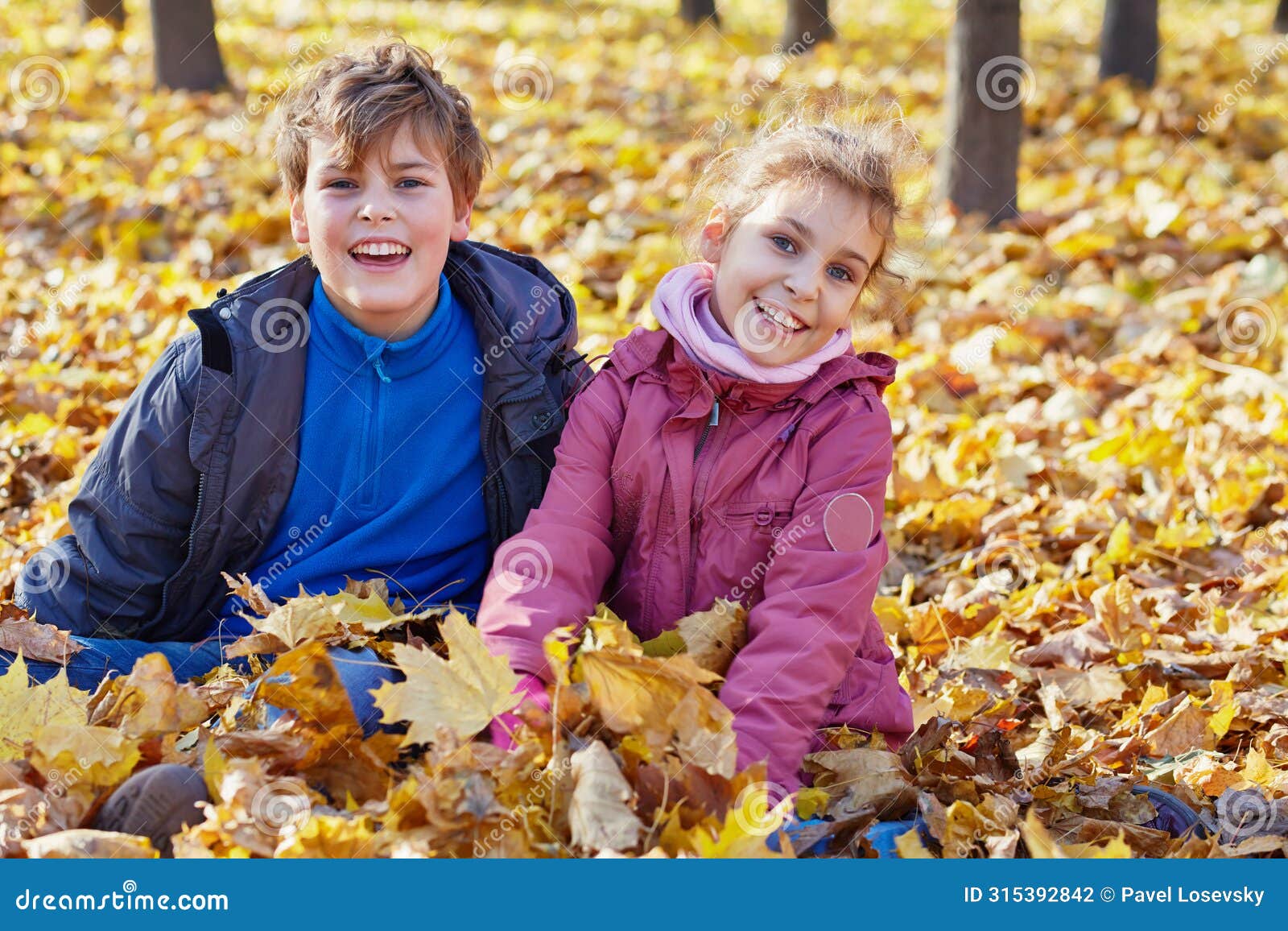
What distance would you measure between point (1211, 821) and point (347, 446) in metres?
1.81

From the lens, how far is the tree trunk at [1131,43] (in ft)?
30.7

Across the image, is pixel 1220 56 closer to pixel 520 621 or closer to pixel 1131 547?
pixel 1131 547

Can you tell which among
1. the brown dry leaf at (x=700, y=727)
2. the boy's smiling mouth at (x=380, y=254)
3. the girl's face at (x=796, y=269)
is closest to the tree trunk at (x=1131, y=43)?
the girl's face at (x=796, y=269)

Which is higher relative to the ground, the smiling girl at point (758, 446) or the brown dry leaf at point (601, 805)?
the smiling girl at point (758, 446)

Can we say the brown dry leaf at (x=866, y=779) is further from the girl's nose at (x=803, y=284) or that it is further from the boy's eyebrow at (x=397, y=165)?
the boy's eyebrow at (x=397, y=165)

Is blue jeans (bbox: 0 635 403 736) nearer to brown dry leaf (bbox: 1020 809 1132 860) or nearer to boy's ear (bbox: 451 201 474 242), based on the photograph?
boy's ear (bbox: 451 201 474 242)

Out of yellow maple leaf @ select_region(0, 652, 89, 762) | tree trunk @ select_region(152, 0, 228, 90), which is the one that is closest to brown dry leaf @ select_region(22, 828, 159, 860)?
yellow maple leaf @ select_region(0, 652, 89, 762)

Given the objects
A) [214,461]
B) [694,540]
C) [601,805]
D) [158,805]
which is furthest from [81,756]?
[694,540]

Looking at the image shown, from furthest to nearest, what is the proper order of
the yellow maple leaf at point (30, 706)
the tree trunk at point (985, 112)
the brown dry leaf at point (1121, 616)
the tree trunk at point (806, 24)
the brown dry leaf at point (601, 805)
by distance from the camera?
the tree trunk at point (806, 24)
the tree trunk at point (985, 112)
the brown dry leaf at point (1121, 616)
the yellow maple leaf at point (30, 706)
the brown dry leaf at point (601, 805)

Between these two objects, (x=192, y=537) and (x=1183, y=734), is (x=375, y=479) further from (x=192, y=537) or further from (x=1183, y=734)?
(x=1183, y=734)

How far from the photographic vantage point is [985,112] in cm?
612

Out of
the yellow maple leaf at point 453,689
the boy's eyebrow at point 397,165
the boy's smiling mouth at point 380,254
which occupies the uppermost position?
the boy's eyebrow at point 397,165

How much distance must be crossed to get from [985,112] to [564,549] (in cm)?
458
